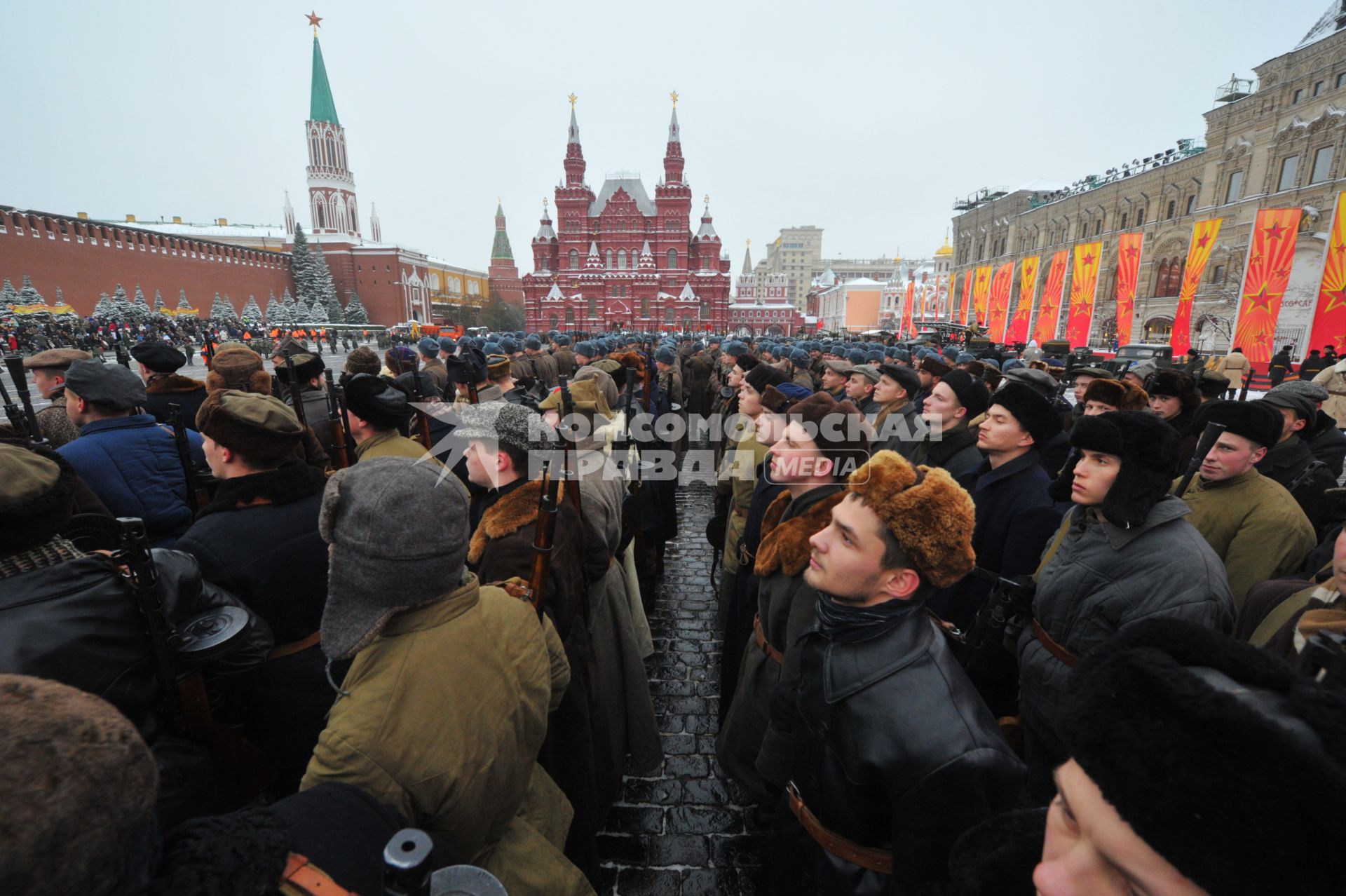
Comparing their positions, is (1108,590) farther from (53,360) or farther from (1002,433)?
(53,360)

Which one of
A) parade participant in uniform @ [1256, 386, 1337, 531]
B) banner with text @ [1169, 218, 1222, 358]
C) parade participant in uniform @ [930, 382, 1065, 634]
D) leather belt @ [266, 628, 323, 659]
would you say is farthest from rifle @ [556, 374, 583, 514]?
banner with text @ [1169, 218, 1222, 358]

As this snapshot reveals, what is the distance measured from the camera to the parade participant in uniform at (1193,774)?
0.54 m

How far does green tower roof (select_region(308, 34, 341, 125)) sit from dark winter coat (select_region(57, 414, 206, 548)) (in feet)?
270

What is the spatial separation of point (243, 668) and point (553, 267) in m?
57.4

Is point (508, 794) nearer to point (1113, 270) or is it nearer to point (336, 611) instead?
point (336, 611)

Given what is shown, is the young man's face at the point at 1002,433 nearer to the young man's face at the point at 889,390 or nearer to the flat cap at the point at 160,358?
the young man's face at the point at 889,390

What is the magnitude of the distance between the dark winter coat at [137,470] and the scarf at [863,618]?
121 inches

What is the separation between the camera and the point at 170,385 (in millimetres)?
4055

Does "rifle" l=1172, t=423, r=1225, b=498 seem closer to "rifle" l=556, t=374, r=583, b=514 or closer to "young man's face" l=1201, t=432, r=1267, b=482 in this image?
"young man's face" l=1201, t=432, r=1267, b=482

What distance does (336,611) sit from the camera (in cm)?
142

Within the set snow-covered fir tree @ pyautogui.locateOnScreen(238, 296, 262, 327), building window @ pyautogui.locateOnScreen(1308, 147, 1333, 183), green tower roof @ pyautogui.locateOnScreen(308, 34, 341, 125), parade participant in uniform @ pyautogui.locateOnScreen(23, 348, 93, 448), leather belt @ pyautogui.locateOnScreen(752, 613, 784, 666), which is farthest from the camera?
green tower roof @ pyautogui.locateOnScreen(308, 34, 341, 125)

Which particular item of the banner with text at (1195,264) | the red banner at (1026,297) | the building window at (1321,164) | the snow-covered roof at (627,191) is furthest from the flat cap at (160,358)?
the snow-covered roof at (627,191)

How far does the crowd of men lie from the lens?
0.65 metres

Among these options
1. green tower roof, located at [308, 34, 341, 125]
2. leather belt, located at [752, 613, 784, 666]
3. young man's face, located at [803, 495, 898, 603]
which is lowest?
leather belt, located at [752, 613, 784, 666]
